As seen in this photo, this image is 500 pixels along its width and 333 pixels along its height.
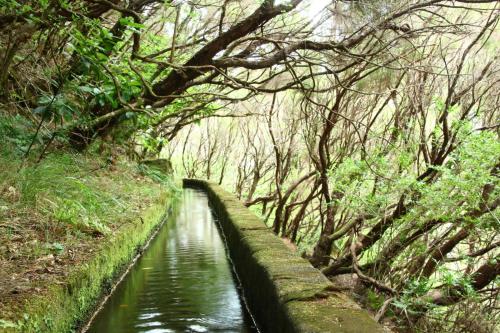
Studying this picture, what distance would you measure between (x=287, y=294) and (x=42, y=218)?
9.14 feet

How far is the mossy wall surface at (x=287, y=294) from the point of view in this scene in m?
3.32

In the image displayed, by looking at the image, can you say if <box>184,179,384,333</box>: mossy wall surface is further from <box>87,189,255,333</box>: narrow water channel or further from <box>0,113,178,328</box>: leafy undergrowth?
<box>0,113,178,328</box>: leafy undergrowth

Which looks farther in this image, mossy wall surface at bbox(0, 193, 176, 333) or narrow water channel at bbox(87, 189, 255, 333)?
narrow water channel at bbox(87, 189, 255, 333)

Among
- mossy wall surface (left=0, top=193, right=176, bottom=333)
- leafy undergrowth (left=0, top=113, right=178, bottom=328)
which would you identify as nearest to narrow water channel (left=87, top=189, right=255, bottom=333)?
mossy wall surface (left=0, top=193, right=176, bottom=333)

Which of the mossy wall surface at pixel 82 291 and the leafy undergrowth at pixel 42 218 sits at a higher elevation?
the leafy undergrowth at pixel 42 218

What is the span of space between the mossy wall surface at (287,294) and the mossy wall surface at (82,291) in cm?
159

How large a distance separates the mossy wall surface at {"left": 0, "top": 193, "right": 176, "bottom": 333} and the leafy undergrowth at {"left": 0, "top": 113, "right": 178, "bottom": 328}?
90 millimetres

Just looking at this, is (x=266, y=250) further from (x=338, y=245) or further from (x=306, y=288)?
(x=338, y=245)

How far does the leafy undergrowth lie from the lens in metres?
3.84

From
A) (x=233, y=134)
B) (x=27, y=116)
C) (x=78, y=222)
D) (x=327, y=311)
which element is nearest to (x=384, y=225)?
(x=327, y=311)

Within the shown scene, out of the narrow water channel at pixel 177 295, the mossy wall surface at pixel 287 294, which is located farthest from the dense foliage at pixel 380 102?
the mossy wall surface at pixel 287 294

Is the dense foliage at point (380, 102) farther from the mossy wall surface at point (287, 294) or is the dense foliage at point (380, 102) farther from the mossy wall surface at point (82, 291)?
the mossy wall surface at point (287, 294)

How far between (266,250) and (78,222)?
222 cm

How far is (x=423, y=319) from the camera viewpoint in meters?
5.48
